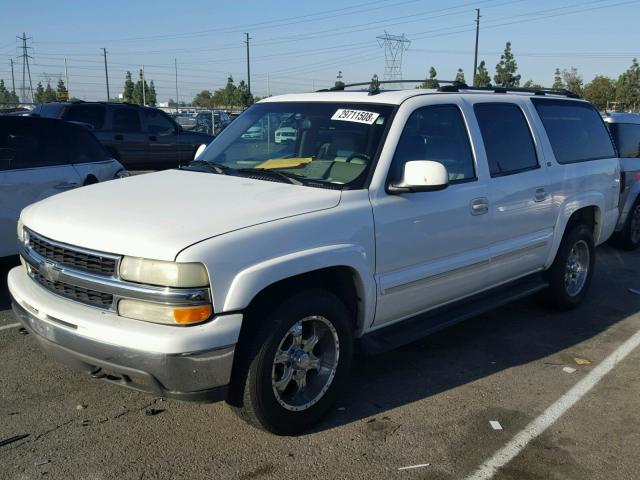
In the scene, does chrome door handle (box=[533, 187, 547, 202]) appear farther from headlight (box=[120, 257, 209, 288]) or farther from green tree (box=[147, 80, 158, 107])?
green tree (box=[147, 80, 158, 107])

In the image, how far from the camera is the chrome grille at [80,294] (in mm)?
3116

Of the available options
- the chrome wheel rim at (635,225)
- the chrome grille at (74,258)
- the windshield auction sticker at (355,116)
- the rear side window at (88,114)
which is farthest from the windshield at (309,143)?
the rear side window at (88,114)

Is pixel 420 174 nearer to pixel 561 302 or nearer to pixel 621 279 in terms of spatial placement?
pixel 561 302

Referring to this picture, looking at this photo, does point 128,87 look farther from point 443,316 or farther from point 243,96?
point 443,316

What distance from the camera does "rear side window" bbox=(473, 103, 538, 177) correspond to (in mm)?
4715

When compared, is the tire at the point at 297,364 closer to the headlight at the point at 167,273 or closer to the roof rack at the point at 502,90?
the headlight at the point at 167,273

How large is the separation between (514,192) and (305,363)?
227cm

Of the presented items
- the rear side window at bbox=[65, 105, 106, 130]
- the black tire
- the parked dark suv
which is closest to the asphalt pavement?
the black tire

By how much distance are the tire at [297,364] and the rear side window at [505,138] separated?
1.90m

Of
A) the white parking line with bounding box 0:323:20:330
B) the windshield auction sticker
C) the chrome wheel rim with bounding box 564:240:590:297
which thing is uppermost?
the windshield auction sticker

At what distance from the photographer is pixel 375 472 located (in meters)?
3.24

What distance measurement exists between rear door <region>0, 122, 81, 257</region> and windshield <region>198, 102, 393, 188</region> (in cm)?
215

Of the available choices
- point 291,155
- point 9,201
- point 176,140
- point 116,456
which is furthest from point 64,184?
point 176,140

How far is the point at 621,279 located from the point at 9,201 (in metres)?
6.52
